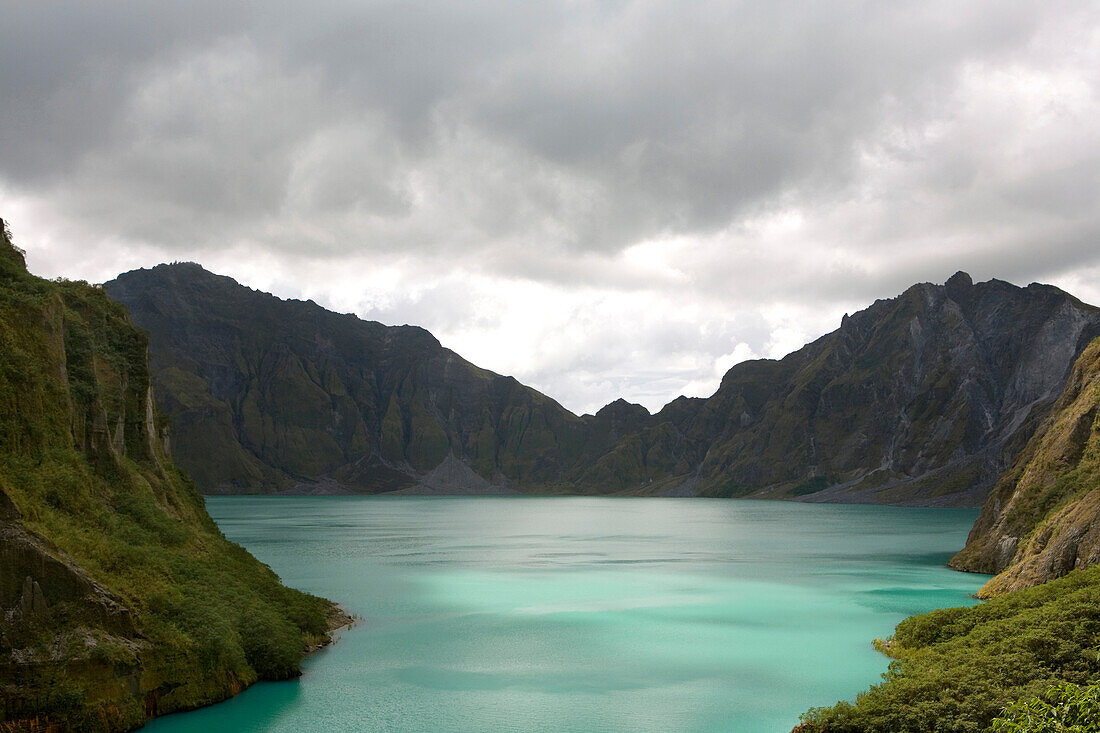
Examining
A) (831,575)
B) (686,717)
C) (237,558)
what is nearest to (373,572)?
(237,558)

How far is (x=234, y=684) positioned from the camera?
1217 inches

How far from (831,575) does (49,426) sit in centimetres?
6278

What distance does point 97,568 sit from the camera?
1091 inches

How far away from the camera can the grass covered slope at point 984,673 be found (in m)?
23.2

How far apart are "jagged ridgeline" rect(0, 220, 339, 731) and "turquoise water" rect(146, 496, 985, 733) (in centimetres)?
198

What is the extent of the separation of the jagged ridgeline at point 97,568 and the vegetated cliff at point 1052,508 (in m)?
37.8

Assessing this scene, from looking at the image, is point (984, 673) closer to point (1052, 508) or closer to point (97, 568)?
point (97, 568)

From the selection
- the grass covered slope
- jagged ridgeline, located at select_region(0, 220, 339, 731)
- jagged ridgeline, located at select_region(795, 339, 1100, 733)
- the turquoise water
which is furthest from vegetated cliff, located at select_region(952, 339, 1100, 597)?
jagged ridgeline, located at select_region(0, 220, 339, 731)

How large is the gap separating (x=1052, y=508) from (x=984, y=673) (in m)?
37.5

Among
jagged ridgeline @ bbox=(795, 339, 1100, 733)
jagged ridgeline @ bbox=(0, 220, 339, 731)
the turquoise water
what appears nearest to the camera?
jagged ridgeline @ bbox=(795, 339, 1100, 733)

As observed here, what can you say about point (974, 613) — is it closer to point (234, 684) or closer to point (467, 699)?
point (467, 699)

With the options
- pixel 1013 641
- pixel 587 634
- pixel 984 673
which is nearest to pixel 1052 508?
pixel 587 634

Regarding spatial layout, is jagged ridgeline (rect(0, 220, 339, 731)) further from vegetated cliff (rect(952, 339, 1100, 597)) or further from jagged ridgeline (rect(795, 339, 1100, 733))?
vegetated cliff (rect(952, 339, 1100, 597))

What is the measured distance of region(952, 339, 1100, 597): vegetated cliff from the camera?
42812mm
